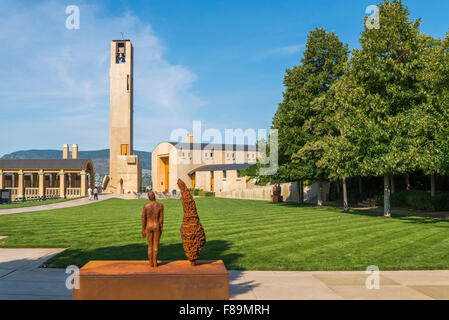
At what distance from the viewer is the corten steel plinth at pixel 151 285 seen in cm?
603

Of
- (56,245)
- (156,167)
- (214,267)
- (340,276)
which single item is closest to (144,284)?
(214,267)

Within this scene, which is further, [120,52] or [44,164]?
[120,52]

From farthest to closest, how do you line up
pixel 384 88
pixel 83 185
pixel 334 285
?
pixel 83 185, pixel 384 88, pixel 334 285

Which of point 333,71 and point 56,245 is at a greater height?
point 333,71

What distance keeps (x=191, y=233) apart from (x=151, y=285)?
1280mm

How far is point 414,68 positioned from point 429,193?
1164 cm

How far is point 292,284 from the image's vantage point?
785 cm

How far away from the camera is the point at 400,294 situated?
7.16 m

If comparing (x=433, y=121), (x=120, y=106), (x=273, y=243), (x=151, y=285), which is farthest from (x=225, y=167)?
(x=151, y=285)

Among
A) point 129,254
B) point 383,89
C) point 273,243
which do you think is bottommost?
point 273,243

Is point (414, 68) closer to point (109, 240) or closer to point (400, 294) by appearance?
point (400, 294)

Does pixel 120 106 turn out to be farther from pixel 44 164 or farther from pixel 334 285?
pixel 334 285

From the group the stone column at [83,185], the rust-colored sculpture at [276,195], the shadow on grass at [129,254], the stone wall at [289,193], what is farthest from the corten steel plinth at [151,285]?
the stone column at [83,185]
